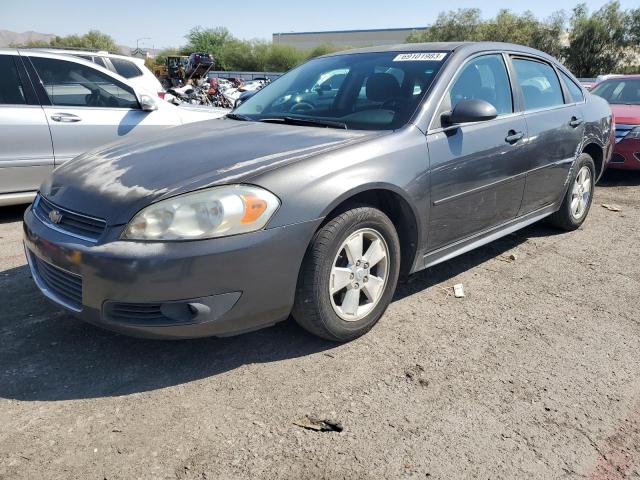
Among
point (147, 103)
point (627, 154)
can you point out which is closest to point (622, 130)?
point (627, 154)

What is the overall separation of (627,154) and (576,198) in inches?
109

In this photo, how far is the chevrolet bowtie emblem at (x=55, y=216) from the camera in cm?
268

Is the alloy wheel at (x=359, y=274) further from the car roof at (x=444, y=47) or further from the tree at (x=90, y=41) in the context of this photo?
the tree at (x=90, y=41)

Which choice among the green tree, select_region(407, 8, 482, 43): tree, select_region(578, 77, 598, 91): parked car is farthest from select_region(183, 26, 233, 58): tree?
select_region(578, 77, 598, 91): parked car

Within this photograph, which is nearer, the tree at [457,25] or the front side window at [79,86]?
the front side window at [79,86]

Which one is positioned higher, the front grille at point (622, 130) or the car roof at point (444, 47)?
the car roof at point (444, 47)

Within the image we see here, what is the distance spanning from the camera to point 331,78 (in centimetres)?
381

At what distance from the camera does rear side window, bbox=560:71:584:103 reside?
477 cm

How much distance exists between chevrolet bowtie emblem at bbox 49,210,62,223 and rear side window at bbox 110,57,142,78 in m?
6.74

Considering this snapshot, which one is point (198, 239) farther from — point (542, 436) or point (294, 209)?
point (542, 436)

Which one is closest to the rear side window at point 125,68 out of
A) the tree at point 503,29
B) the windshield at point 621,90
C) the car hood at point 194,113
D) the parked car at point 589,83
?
the car hood at point 194,113

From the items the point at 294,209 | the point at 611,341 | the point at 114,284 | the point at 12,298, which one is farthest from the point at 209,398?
the point at 611,341

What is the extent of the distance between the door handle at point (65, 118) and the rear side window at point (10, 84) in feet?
0.94

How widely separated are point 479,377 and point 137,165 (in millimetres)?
2028
